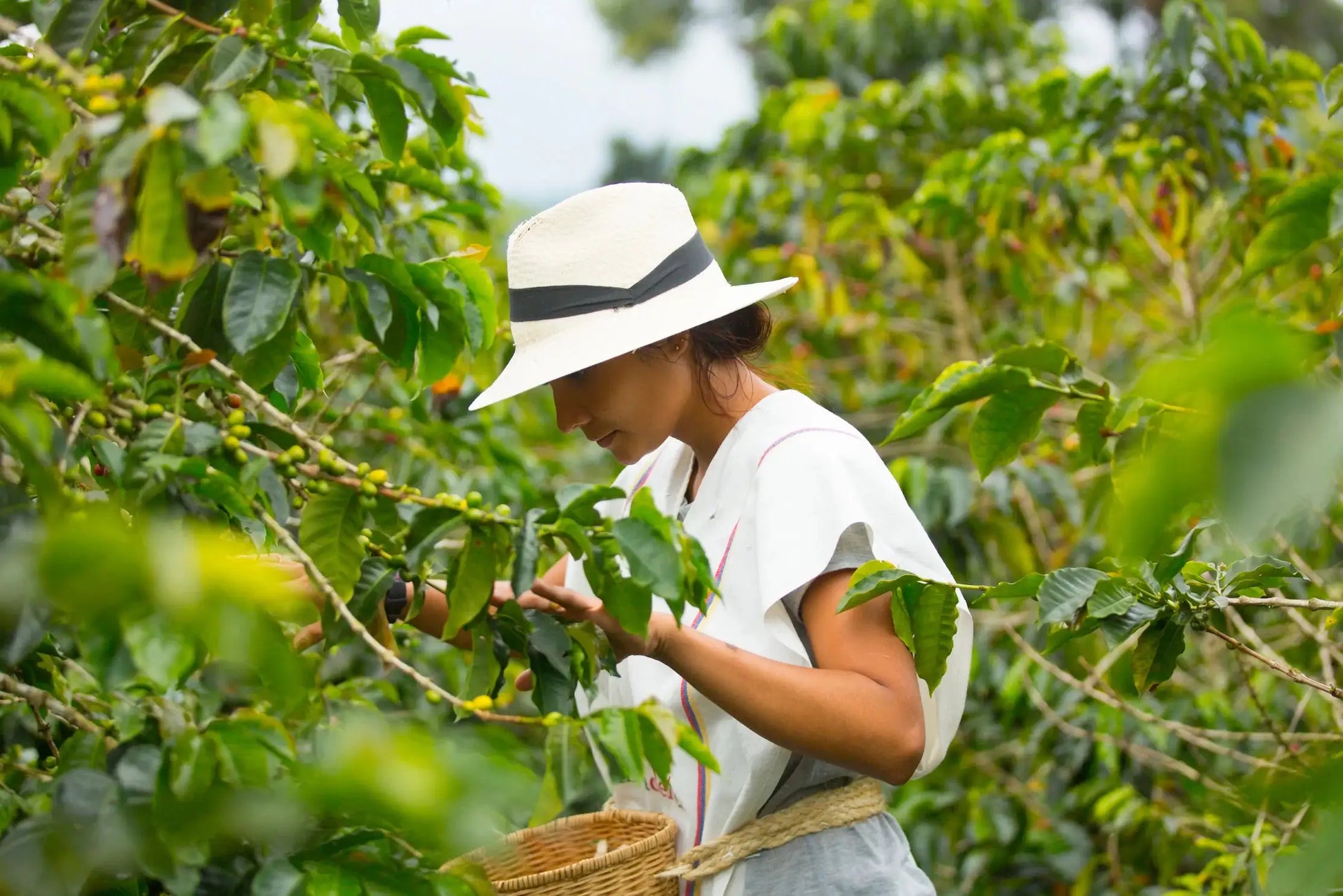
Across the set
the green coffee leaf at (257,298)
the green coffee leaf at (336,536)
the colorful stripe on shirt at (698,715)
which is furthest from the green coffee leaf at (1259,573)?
the green coffee leaf at (257,298)

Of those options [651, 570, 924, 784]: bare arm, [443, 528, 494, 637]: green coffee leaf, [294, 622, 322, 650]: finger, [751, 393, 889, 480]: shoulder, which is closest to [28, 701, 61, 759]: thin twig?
[294, 622, 322, 650]: finger

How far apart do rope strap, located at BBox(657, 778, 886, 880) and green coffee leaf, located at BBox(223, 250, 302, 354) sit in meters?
0.83

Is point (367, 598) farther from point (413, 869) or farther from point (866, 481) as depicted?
point (866, 481)

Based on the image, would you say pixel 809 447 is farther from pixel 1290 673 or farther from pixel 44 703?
pixel 44 703

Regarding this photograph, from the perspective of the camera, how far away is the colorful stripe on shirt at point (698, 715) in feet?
5.36

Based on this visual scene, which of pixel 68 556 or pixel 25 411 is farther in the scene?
pixel 25 411

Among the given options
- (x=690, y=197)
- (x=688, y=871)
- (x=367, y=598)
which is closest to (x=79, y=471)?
(x=367, y=598)

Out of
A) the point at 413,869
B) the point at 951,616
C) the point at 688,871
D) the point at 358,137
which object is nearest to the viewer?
the point at 413,869

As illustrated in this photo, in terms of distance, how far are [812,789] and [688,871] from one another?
0.63 feet

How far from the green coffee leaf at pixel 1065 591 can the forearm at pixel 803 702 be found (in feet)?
0.67

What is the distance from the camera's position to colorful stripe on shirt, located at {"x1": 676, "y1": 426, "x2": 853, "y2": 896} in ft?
5.36

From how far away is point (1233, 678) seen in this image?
389cm

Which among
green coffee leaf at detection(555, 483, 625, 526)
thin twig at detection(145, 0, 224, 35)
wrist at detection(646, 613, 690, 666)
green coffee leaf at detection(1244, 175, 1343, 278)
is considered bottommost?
wrist at detection(646, 613, 690, 666)

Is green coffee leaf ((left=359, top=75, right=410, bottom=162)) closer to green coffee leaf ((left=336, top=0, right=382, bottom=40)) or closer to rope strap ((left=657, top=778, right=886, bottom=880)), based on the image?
green coffee leaf ((left=336, top=0, right=382, bottom=40))
